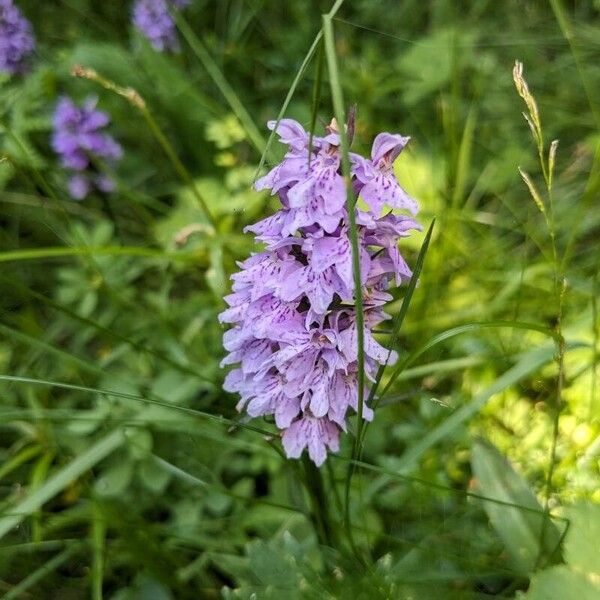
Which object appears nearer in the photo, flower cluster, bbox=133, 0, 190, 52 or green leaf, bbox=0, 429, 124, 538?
green leaf, bbox=0, 429, 124, 538

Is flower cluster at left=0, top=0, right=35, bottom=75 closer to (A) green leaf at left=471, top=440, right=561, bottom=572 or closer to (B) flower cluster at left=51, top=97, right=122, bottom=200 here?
(B) flower cluster at left=51, top=97, right=122, bottom=200

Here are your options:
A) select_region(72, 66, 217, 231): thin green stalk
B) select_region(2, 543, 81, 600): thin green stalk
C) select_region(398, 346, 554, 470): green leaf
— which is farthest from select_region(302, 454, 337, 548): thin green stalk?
select_region(72, 66, 217, 231): thin green stalk

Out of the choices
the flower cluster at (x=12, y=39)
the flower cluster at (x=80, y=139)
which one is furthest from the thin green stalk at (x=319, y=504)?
the flower cluster at (x=12, y=39)

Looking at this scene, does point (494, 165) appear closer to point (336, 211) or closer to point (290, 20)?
point (290, 20)

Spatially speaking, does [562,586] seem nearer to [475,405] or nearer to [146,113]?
[475,405]

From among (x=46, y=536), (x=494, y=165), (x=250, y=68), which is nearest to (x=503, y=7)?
(x=494, y=165)

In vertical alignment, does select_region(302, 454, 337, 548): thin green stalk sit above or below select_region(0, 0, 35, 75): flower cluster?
below

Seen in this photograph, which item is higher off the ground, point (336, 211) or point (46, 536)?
point (336, 211)
